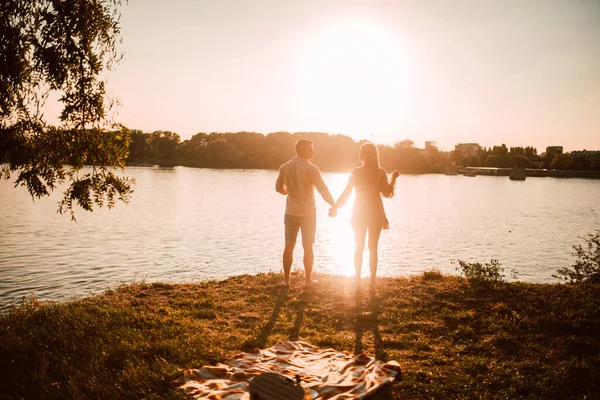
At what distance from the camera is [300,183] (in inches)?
334

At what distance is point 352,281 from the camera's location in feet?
33.3

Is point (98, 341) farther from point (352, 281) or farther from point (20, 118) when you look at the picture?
point (352, 281)

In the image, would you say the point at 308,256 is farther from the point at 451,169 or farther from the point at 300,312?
the point at 451,169

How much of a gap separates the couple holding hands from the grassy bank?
52.3 inches

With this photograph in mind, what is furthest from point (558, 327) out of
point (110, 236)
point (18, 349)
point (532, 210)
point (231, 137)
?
point (231, 137)

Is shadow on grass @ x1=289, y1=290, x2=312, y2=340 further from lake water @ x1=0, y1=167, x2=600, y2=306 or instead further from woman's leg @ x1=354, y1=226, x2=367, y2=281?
lake water @ x1=0, y1=167, x2=600, y2=306

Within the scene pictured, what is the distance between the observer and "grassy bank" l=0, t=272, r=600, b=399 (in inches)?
195

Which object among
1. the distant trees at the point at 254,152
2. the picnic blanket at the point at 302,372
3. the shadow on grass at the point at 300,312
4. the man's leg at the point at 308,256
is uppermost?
the distant trees at the point at 254,152

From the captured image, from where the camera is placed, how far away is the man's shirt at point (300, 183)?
334 inches

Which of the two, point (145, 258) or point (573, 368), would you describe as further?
point (145, 258)

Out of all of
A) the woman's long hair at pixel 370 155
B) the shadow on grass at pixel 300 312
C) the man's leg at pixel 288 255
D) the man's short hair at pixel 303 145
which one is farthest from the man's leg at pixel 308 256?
the woman's long hair at pixel 370 155

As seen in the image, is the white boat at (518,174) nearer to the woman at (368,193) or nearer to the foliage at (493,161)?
the foliage at (493,161)

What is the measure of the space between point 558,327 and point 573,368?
1610 millimetres

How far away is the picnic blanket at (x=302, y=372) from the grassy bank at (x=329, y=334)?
0.25m
